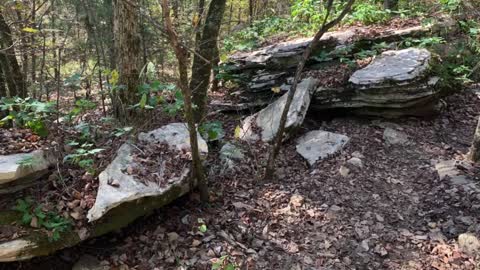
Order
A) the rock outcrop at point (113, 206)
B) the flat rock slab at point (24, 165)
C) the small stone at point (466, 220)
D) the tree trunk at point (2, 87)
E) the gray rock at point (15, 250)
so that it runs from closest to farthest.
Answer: the gray rock at point (15, 250) < the rock outcrop at point (113, 206) < the flat rock slab at point (24, 165) < the small stone at point (466, 220) < the tree trunk at point (2, 87)

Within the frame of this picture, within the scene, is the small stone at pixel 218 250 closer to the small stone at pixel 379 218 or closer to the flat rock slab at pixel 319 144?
the small stone at pixel 379 218

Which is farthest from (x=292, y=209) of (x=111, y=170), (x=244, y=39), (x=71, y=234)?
(x=244, y=39)

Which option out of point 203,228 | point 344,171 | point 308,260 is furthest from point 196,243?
point 344,171

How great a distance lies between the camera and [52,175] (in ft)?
11.5

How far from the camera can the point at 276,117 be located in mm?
5895

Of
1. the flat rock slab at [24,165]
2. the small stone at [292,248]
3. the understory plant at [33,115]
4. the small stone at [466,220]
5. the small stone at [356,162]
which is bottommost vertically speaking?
the small stone at [292,248]

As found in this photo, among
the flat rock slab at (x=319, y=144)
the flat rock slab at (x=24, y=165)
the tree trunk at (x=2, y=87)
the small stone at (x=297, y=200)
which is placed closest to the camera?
the flat rock slab at (x=24, y=165)

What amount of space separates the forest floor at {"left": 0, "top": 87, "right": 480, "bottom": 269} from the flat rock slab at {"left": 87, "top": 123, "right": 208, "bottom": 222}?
477 millimetres

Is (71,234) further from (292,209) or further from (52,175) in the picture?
(292,209)

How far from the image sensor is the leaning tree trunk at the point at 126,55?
4.35m

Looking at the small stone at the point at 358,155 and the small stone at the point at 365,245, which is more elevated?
the small stone at the point at 358,155

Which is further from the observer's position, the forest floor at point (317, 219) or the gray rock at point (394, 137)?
the gray rock at point (394, 137)

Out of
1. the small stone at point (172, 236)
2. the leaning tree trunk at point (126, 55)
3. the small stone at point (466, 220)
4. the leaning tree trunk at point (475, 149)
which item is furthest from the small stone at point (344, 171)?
the leaning tree trunk at point (126, 55)

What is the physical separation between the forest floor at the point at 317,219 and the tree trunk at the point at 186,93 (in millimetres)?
329
